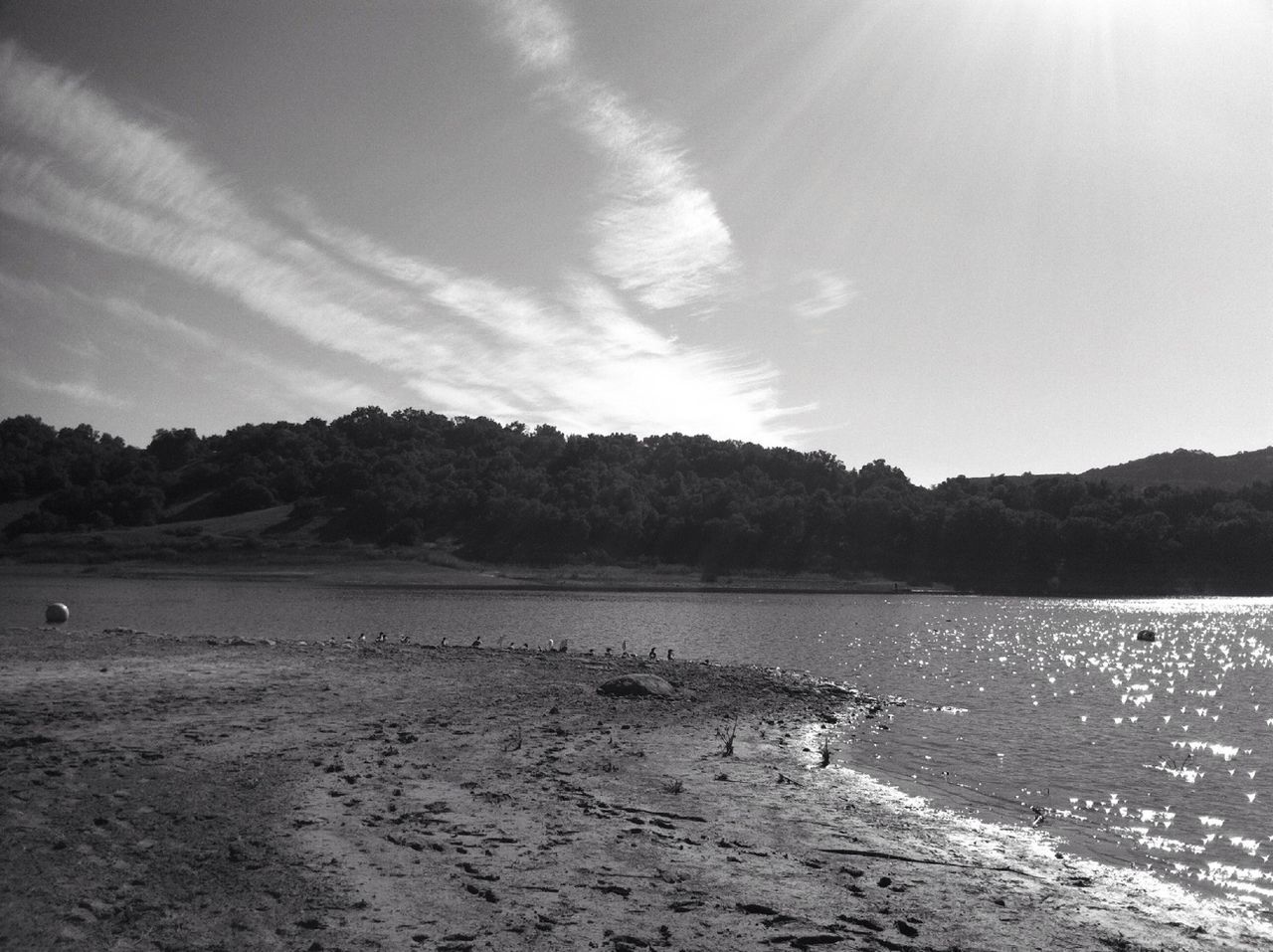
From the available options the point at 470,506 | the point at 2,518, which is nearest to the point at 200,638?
the point at 470,506

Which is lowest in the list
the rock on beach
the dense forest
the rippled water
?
the rippled water

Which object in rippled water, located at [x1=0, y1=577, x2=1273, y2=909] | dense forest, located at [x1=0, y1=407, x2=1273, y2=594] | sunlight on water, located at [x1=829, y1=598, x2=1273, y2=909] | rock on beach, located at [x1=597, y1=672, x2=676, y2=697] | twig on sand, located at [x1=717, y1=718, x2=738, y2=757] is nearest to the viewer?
sunlight on water, located at [x1=829, y1=598, x2=1273, y2=909]

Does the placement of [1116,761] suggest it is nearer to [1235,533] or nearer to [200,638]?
[200,638]

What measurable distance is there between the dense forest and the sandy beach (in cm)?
12366

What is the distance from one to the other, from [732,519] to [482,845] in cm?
13891

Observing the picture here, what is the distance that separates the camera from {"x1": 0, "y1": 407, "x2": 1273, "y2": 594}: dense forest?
479ft

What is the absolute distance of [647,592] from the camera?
359ft

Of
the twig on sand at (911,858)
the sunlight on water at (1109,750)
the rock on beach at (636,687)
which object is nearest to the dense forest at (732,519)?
the sunlight on water at (1109,750)

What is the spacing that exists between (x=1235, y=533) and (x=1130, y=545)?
1644 cm

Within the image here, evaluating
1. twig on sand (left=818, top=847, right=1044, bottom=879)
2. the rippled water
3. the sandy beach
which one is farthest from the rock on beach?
twig on sand (left=818, top=847, right=1044, bottom=879)

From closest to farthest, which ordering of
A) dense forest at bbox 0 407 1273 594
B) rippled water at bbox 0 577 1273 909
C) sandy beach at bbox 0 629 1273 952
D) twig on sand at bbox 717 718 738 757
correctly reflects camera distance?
1. sandy beach at bbox 0 629 1273 952
2. rippled water at bbox 0 577 1273 909
3. twig on sand at bbox 717 718 738 757
4. dense forest at bbox 0 407 1273 594

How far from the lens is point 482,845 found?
10758 millimetres

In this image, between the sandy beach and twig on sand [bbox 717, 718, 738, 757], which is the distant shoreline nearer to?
twig on sand [bbox 717, 718, 738, 757]

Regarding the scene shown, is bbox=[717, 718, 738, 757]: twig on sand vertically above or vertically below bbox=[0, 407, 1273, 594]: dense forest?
below
